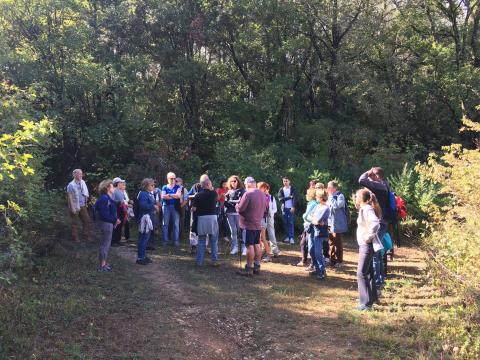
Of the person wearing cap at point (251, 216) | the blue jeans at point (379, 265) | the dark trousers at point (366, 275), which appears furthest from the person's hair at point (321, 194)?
the dark trousers at point (366, 275)

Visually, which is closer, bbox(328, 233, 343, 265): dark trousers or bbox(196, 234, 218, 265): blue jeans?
bbox(196, 234, 218, 265): blue jeans

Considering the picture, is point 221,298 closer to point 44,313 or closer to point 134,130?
point 44,313

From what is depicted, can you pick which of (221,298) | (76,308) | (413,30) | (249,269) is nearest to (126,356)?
(76,308)

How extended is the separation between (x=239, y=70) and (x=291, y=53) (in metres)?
2.30

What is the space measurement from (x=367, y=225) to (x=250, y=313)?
2.08m

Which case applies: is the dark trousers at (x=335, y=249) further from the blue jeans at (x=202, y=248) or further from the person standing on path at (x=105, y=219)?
the person standing on path at (x=105, y=219)

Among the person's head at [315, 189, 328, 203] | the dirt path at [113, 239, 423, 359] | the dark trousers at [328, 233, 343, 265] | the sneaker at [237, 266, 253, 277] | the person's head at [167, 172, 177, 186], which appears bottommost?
the dirt path at [113, 239, 423, 359]

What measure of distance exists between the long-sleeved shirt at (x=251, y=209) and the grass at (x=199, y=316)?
0.99 meters

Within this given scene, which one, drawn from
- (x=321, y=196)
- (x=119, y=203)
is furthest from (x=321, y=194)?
(x=119, y=203)

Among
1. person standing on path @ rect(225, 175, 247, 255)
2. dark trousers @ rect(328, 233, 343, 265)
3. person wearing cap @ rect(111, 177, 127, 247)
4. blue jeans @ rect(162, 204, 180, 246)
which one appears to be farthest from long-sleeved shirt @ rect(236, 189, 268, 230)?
person wearing cap @ rect(111, 177, 127, 247)

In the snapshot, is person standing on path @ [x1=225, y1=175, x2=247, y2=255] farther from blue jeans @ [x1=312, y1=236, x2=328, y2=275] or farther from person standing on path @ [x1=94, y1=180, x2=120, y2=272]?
person standing on path @ [x1=94, y1=180, x2=120, y2=272]

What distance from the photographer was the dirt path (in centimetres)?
539

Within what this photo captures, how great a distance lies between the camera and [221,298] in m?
6.96

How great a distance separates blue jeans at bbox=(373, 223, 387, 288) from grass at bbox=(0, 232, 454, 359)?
0.24 metres
